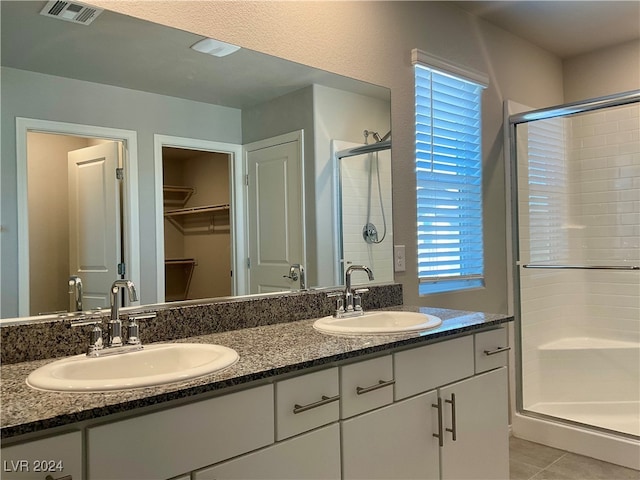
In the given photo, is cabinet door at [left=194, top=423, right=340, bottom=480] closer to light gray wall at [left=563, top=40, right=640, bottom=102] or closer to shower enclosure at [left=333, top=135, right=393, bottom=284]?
shower enclosure at [left=333, top=135, right=393, bottom=284]

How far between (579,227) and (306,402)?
2844 mm

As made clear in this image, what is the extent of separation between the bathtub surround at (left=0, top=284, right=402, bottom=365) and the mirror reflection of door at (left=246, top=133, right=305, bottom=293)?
3.1 inches

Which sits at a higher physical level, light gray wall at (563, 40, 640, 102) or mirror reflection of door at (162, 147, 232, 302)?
light gray wall at (563, 40, 640, 102)

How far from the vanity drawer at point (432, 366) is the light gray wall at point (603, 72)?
8.91 ft

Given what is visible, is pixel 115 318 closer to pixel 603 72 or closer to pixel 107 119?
pixel 107 119

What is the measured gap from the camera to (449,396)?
176 cm

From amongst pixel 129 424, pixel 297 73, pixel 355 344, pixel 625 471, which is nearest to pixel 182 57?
pixel 297 73

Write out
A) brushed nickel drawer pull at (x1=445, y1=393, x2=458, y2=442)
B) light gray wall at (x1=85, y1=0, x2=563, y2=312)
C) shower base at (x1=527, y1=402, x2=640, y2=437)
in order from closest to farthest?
brushed nickel drawer pull at (x1=445, y1=393, x2=458, y2=442)
light gray wall at (x1=85, y1=0, x2=563, y2=312)
shower base at (x1=527, y1=402, x2=640, y2=437)

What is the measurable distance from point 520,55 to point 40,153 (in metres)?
2.98

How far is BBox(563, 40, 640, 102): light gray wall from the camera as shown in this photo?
3.50 m

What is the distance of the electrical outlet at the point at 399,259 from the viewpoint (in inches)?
95.5

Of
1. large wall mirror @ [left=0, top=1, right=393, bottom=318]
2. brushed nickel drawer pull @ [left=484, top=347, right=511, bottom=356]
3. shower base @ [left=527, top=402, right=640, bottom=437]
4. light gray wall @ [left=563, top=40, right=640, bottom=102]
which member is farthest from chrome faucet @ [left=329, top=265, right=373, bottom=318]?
light gray wall @ [left=563, top=40, right=640, bottom=102]

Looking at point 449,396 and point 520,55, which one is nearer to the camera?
point 449,396

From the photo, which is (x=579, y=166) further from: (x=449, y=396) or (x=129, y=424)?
(x=129, y=424)
